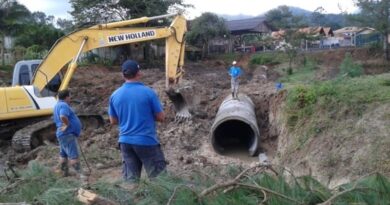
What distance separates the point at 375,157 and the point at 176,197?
4202 mm

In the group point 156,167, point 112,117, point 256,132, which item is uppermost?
point 112,117

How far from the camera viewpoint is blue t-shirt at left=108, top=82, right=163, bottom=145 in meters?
5.52

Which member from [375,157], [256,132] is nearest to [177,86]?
[256,132]

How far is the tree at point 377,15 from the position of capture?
26.9 metres

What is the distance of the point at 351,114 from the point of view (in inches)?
350

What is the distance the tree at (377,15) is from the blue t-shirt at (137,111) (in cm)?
2349

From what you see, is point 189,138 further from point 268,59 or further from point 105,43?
point 268,59

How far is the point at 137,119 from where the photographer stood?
18.1ft

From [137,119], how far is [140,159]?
1.36 feet

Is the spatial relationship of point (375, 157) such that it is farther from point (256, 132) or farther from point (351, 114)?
point (256, 132)

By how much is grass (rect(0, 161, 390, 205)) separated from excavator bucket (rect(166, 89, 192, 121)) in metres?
9.23

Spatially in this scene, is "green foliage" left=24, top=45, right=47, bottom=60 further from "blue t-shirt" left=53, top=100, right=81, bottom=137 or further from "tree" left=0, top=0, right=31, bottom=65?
"blue t-shirt" left=53, top=100, right=81, bottom=137

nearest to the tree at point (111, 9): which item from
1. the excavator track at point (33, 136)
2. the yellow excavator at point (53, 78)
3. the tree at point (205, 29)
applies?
the tree at point (205, 29)

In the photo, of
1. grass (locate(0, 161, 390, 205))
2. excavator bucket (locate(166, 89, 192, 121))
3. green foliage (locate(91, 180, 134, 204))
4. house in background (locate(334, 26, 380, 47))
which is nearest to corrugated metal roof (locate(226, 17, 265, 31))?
house in background (locate(334, 26, 380, 47))
